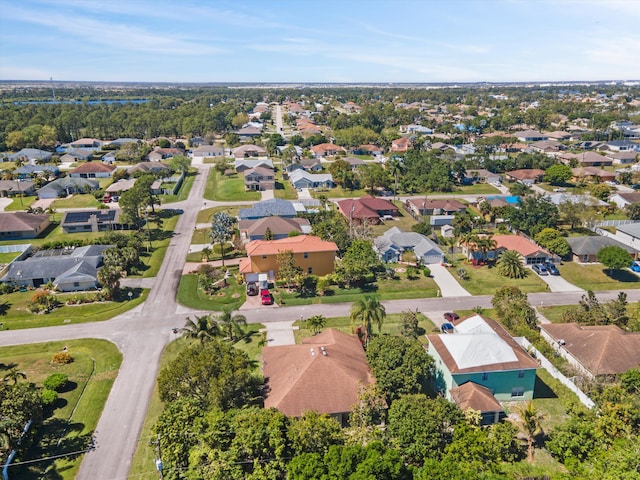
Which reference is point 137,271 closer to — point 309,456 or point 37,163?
point 309,456

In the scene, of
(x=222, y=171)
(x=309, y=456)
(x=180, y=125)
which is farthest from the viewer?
(x=180, y=125)

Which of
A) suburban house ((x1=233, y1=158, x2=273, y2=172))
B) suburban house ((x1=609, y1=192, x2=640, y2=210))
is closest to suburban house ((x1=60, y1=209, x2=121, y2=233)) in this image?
suburban house ((x1=233, y1=158, x2=273, y2=172))

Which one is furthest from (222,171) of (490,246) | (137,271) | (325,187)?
(490,246)

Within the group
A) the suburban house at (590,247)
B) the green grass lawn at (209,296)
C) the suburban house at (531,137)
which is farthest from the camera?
the suburban house at (531,137)

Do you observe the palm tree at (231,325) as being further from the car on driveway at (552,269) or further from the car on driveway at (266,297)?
the car on driveway at (552,269)

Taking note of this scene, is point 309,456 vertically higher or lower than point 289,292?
higher

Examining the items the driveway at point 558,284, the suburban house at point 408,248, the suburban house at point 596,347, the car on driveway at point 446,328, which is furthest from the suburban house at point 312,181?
the suburban house at point 596,347

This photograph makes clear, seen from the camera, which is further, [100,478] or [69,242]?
[69,242]
